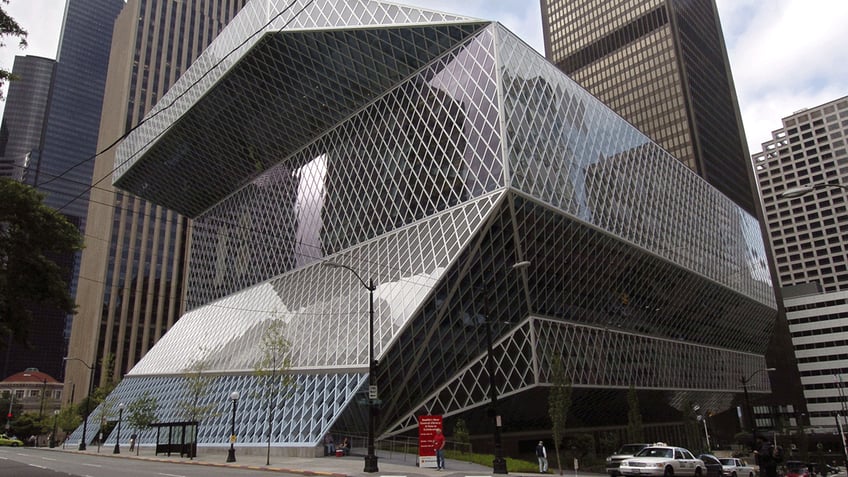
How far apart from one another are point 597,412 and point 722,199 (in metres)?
43.0

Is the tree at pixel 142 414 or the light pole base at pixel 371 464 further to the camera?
the tree at pixel 142 414

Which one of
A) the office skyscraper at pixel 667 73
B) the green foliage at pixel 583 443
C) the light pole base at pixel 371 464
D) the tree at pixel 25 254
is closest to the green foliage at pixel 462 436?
the light pole base at pixel 371 464

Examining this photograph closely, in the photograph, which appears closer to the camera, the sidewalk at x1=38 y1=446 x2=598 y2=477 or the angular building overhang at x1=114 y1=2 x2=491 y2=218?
the sidewalk at x1=38 y1=446 x2=598 y2=477

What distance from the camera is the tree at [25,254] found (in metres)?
20.9

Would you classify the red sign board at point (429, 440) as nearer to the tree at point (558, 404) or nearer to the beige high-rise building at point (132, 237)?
the tree at point (558, 404)

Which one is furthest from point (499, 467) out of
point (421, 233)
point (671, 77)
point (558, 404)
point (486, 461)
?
point (671, 77)

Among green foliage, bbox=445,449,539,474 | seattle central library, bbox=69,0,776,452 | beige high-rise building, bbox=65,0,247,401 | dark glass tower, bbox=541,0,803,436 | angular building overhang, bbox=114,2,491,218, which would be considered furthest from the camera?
dark glass tower, bbox=541,0,803,436

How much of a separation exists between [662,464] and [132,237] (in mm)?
123429

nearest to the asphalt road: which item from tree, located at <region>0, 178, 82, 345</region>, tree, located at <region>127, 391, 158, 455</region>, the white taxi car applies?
tree, located at <region>0, 178, 82, 345</region>

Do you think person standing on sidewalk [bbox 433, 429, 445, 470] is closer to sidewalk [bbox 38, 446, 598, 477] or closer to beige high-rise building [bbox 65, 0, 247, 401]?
sidewalk [bbox 38, 446, 598, 477]

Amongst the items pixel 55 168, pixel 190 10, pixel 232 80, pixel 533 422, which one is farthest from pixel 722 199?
pixel 55 168

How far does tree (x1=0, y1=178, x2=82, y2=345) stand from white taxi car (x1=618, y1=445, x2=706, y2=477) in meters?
22.6

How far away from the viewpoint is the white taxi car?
71.2 feet

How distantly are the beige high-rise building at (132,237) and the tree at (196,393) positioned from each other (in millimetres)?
67902
